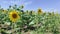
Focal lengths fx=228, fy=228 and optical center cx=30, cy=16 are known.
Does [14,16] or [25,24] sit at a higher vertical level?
[14,16]

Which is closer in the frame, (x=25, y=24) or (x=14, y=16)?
(x=14, y=16)

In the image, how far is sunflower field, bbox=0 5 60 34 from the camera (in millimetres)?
5070

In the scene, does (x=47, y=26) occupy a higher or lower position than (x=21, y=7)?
lower

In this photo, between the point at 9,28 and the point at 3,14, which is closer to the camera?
the point at 9,28

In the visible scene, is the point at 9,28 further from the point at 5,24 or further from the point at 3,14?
the point at 3,14

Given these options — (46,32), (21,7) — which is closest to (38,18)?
(21,7)

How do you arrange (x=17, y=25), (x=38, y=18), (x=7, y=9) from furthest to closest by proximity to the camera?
(x=7, y=9) < (x=38, y=18) < (x=17, y=25)

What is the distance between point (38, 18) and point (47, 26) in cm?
63

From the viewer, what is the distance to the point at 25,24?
5902 mm

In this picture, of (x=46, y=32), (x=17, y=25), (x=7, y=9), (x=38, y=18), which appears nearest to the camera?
(x=46, y=32)

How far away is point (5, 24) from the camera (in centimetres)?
575

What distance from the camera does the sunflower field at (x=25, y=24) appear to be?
5070 millimetres

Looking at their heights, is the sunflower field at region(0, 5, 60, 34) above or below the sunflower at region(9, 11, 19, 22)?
below

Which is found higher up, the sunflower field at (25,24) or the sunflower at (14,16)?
the sunflower at (14,16)
